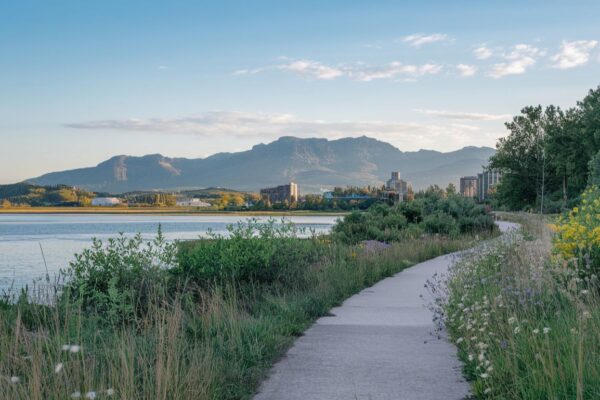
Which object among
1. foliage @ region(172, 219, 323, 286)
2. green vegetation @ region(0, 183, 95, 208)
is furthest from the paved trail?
green vegetation @ region(0, 183, 95, 208)

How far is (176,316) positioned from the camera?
664 centimetres

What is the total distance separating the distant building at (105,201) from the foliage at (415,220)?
381ft

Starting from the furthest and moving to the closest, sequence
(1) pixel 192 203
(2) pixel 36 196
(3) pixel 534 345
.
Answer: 1. (1) pixel 192 203
2. (2) pixel 36 196
3. (3) pixel 534 345

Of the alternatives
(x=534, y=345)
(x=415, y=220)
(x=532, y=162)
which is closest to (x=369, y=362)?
Answer: (x=534, y=345)

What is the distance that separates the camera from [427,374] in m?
6.35

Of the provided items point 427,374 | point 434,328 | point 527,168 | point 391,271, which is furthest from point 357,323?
point 527,168

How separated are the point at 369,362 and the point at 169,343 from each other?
7.08ft

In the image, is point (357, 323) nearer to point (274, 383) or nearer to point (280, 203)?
point (274, 383)

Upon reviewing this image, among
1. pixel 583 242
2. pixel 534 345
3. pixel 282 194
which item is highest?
pixel 282 194

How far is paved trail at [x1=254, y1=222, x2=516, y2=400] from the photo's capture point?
227 inches

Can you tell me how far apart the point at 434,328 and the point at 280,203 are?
100 metres

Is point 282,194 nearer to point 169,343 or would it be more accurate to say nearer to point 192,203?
point 192,203

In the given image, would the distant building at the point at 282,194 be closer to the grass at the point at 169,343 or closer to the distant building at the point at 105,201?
the distant building at the point at 105,201

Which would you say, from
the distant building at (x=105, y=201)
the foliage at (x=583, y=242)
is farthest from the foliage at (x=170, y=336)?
the distant building at (x=105, y=201)
